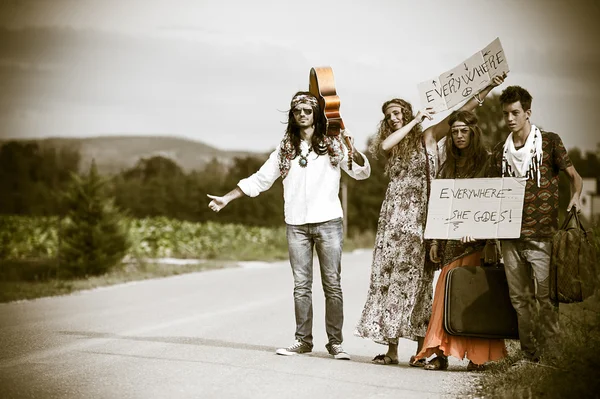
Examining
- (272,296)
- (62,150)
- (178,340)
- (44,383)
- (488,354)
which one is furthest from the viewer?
(62,150)

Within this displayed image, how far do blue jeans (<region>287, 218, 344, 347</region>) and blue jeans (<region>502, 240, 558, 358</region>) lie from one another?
1.50m

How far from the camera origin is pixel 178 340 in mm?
9281

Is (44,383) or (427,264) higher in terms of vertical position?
(427,264)

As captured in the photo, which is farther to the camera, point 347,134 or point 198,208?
point 198,208

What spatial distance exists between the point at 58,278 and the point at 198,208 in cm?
6091

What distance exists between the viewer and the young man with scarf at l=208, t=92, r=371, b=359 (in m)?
7.90

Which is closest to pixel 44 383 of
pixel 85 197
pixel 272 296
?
pixel 272 296

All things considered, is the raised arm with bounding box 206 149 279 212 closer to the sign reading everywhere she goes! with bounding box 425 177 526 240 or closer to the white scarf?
the sign reading everywhere she goes! with bounding box 425 177 526 240

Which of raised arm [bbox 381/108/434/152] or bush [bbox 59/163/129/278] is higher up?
raised arm [bbox 381/108/434/152]

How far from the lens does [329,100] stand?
301 inches

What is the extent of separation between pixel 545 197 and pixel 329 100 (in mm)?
1844

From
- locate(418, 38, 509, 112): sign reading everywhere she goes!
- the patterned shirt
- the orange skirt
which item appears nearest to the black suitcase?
the orange skirt

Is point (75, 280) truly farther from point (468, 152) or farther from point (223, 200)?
point (468, 152)

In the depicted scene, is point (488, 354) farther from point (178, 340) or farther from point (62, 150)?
point (62, 150)
